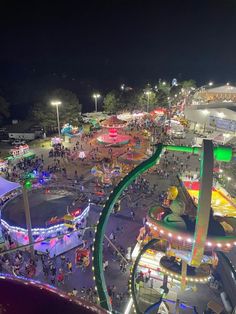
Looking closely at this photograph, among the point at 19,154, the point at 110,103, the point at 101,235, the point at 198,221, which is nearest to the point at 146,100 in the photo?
the point at 110,103

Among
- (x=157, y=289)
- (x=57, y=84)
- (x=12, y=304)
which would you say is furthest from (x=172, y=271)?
(x=57, y=84)

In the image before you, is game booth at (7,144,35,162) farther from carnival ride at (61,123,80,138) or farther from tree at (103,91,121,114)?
tree at (103,91,121,114)

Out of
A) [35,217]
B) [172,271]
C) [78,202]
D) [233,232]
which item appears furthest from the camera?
[78,202]

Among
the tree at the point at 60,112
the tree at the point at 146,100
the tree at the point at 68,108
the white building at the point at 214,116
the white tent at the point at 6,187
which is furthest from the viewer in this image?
the tree at the point at 146,100

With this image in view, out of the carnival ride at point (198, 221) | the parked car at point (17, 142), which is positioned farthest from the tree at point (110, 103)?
the carnival ride at point (198, 221)

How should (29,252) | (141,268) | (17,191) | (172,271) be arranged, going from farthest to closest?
(17,191) < (29,252) < (141,268) < (172,271)

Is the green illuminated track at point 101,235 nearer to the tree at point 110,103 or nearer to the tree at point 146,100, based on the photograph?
the tree at point 110,103

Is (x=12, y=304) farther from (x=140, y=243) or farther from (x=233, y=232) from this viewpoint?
(x=140, y=243)

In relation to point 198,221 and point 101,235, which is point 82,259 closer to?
point 101,235
